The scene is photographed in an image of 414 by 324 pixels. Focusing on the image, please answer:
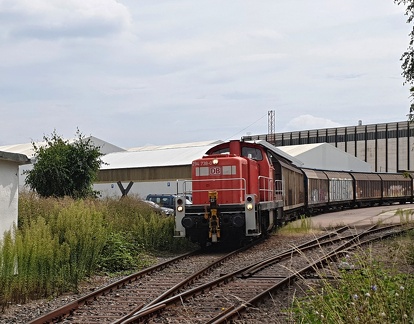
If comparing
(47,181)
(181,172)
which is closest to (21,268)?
(47,181)

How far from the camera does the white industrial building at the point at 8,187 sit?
11.5 meters

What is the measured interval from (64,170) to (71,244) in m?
14.3

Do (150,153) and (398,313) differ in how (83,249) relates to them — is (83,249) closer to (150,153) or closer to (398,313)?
(398,313)

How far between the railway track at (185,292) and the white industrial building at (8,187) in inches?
107

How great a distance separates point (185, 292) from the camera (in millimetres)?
9727

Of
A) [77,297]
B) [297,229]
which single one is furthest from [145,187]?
[77,297]

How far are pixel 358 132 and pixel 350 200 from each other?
35024mm

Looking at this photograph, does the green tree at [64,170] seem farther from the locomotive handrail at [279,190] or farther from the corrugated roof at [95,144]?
the corrugated roof at [95,144]

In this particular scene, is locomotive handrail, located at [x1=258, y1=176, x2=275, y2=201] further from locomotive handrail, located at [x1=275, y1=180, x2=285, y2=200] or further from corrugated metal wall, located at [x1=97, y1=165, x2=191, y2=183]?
corrugated metal wall, located at [x1=97, y1=165, x2=191, y2=183]

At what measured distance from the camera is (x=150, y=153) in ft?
182

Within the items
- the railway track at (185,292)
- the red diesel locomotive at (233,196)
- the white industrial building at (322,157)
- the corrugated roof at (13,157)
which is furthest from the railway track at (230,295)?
the white industrial building at (322,157)

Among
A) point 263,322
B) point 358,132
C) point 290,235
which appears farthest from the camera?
point 358,132

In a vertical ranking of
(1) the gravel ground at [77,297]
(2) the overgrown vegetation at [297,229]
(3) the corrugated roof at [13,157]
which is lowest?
(1) the gravel ground at [77,297]

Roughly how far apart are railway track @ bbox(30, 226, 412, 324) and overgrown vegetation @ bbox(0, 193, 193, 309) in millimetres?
1084
